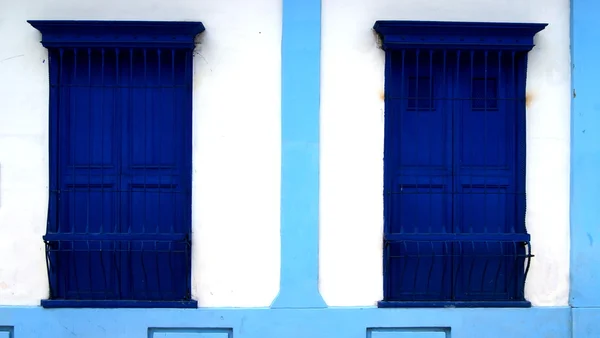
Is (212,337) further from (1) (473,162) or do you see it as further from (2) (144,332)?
(1) (473,162)

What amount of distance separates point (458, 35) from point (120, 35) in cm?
254

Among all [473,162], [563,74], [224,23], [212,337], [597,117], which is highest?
[224,23]

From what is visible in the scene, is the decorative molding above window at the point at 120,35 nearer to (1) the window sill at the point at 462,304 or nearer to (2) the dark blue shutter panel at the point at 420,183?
(2) the dark blue shutter panel at the point at 420,183

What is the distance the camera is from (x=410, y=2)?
5.21m

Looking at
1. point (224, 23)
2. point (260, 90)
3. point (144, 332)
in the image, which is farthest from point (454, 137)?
point (144, 332)

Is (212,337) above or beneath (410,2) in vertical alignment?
beneath

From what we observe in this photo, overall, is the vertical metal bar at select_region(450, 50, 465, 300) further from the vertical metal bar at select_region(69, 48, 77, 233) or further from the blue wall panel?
the vertical metal bar at select_region(69, 48, 77, 233)

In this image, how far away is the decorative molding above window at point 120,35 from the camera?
504 centimetres

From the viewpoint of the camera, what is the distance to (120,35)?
5070 mm

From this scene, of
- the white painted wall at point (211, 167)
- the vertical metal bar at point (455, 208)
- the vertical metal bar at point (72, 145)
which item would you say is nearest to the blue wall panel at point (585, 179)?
the vertical metal bar at point (455, 208)

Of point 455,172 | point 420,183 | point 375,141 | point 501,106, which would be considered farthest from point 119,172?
point 501,106

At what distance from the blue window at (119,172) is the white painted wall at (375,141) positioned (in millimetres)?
1082

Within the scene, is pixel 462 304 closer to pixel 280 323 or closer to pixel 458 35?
pixel 280 323

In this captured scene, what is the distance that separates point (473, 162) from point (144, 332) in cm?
280
